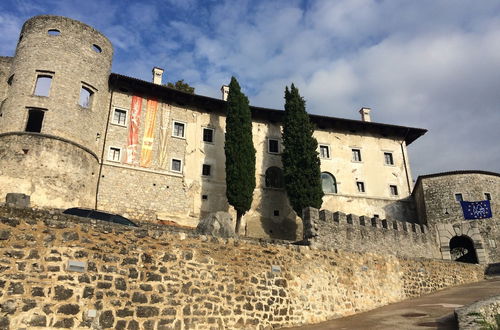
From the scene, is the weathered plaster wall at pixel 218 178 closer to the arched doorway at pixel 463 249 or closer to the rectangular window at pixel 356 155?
the rectangular window at pixel 356 155

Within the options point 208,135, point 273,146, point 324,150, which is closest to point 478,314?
point 208,135

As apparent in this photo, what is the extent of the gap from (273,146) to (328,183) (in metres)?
5.15

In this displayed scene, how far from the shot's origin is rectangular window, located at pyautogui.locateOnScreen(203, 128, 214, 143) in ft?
89.1

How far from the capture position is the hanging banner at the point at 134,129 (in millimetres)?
24125

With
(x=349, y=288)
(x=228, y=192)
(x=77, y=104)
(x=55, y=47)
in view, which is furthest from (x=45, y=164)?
(x=349, y=288)

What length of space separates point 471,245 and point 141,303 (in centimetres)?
2542

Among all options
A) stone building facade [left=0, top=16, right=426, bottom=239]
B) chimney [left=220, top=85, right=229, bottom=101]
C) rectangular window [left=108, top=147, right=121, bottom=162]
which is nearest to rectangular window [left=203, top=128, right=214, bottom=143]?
stone building facade [left=0, top=16, right=426, bottom=239]

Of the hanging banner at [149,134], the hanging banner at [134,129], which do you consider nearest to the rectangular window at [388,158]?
the hanging banner at [149,134]

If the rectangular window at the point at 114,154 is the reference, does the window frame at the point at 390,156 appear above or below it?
above

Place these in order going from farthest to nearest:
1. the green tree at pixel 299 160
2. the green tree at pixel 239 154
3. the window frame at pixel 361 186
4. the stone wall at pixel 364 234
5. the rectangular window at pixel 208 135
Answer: the window frame at pixel 361 186 < the rectangular window at pixel 208 135 < the green tree at pixel 299 160 < the green tree at pixel 239 154 < the stone wall at pixel 364 234

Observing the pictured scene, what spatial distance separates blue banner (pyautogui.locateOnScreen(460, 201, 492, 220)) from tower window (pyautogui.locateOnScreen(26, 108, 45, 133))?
89.8 feet

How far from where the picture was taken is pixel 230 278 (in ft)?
29.4

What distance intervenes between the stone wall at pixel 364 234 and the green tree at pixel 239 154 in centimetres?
655

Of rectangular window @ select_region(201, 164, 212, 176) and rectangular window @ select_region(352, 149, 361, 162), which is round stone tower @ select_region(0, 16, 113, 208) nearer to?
rectangular window @ select_region(201, 164, 212, 176)
